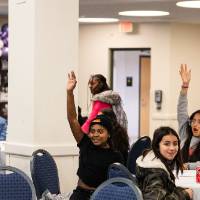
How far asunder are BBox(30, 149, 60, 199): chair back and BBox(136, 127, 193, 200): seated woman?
1.38 meters

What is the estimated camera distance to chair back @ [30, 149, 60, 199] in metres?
5.52

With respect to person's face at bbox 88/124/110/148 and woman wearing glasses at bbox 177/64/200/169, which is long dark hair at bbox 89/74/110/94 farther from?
person's face at bbox 88/124/110/148

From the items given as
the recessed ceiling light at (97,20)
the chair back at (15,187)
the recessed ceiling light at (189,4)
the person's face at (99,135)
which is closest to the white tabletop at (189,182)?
the person's face at (99,135)

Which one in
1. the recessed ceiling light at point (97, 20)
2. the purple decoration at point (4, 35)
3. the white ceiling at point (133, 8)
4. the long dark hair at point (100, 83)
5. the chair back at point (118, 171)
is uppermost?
the recessed ceiling light at point (97, 20)

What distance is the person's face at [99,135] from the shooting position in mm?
5145

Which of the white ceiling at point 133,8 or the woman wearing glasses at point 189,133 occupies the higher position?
the white ceiling at point 133,8

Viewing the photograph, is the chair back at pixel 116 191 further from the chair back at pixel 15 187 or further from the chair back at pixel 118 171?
the chair back at pixel 15 187

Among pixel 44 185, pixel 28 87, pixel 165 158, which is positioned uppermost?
pixel 28 87

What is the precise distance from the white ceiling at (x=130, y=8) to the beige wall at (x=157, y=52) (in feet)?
2.66

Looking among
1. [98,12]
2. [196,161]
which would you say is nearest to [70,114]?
[196,161]

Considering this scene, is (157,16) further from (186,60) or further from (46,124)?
(46,124)

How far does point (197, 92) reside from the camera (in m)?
12.5

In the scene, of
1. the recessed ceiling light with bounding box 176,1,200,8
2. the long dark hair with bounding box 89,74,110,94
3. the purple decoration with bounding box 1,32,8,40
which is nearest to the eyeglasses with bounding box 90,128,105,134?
the long dark hair with bounding box 89,74,110,94

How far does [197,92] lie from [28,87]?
6701mm
